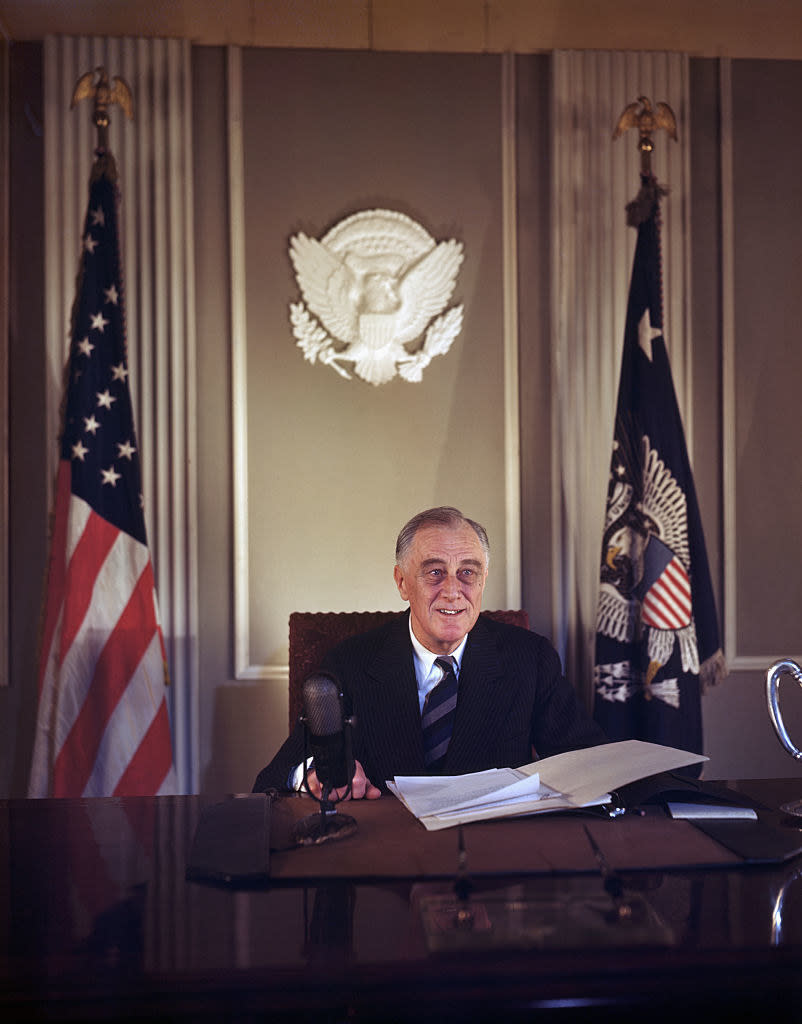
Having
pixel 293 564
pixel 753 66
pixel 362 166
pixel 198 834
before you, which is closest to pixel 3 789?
pixel 293 564

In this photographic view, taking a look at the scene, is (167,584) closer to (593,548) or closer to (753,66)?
(593,548)

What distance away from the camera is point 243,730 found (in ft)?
11.5

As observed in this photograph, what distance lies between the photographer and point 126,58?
344cm

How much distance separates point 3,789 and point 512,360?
265 centimetres

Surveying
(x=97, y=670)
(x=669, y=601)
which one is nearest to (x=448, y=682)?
(x=669, y=601)

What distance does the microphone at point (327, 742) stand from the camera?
1.41m

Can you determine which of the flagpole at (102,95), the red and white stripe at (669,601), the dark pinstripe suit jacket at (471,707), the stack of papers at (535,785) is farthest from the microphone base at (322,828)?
the flagpole at (102,95)

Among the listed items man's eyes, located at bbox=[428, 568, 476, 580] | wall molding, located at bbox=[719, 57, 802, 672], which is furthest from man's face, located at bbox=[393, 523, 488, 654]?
wall molding, located at bbox=[719, 57, 802, 672]

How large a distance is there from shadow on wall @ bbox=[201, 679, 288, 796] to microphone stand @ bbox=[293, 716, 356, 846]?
2058 mm

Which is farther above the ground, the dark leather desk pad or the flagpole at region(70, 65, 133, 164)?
the flagpole at region(70, 65, 133, 164)

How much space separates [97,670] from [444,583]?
1.52m

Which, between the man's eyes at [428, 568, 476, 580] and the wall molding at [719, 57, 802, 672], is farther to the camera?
the wall molding at [719, 57, 802, 672]

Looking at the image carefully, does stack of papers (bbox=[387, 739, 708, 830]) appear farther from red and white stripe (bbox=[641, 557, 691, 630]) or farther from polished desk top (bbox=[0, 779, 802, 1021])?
Result: red and white stripe (bbox=[641, 557, 691, 630])

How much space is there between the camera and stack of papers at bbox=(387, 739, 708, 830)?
4.76 ft
